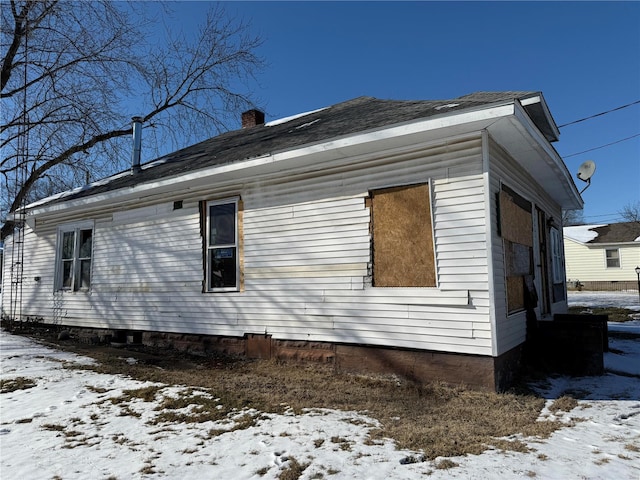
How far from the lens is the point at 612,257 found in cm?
2820

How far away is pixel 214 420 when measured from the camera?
430 cm

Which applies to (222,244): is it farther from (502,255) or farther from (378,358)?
(502,255)

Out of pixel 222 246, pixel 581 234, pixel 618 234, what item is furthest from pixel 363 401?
pixel 581 234

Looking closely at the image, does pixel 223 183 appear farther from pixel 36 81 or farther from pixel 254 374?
pixel 36 81

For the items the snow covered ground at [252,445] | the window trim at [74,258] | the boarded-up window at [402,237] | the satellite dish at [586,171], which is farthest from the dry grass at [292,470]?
the satellite dish at [586,171]

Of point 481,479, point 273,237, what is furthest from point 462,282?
point 273,237

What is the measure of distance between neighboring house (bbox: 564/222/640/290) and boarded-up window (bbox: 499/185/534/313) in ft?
83.6

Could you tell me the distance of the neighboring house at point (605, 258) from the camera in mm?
27062

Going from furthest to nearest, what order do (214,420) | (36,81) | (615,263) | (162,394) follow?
(615,263) → (36,81) → (162,394) → (214,420)

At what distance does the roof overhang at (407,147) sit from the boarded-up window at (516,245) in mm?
712

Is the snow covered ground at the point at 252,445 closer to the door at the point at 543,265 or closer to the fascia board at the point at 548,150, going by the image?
the door at the point at 543,265

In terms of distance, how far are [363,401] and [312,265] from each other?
233cm

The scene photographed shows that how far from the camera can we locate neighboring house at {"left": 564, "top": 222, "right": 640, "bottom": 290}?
27.1 meters

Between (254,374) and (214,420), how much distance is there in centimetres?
208
